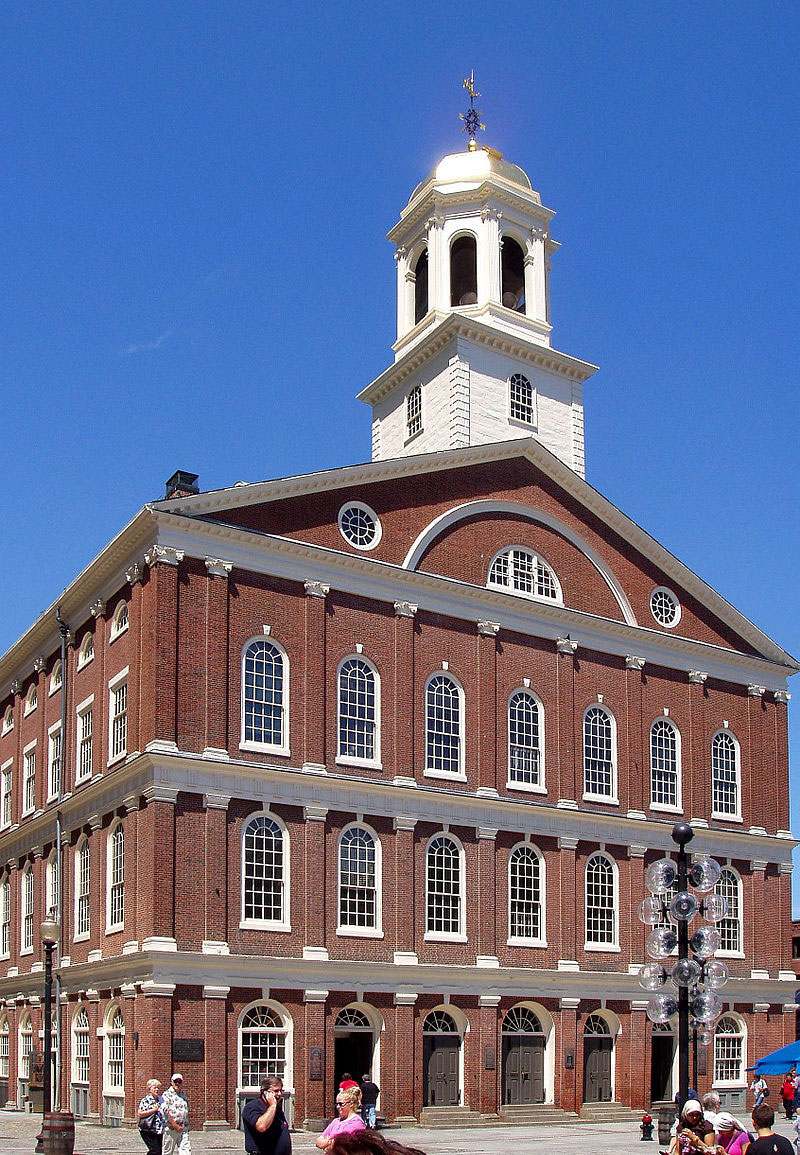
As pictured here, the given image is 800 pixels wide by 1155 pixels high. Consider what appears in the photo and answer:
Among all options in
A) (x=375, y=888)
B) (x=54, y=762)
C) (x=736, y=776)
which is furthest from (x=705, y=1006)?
(x=54, y=762)

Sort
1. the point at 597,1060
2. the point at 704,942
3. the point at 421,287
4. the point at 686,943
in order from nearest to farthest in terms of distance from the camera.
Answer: the point at 686,943 → the point at 704,942 → the point at 597,1060 → the point at 421,287

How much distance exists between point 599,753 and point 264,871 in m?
13.5

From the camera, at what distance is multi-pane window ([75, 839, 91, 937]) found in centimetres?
4219

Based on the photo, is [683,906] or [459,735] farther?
[459,735]

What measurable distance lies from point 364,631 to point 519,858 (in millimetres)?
8541

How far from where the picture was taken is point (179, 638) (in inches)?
1523

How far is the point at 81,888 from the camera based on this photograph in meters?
42.9

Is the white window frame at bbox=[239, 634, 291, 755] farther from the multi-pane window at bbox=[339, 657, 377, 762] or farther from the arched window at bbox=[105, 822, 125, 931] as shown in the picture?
the arched window at bbox=[105, 822, 125, 931]

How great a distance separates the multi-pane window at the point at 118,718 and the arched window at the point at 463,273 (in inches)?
860

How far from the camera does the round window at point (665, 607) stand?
50.5 m

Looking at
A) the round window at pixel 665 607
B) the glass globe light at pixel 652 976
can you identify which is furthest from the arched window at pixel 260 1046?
the round window at pixel 665 607

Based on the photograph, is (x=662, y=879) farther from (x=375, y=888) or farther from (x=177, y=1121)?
(x=375, y=888)

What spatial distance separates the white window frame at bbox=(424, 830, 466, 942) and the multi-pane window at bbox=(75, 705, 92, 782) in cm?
1035

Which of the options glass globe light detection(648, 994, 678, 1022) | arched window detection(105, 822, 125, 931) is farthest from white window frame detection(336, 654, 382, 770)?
glass globe light detection(648, 994, 678, 1022)
